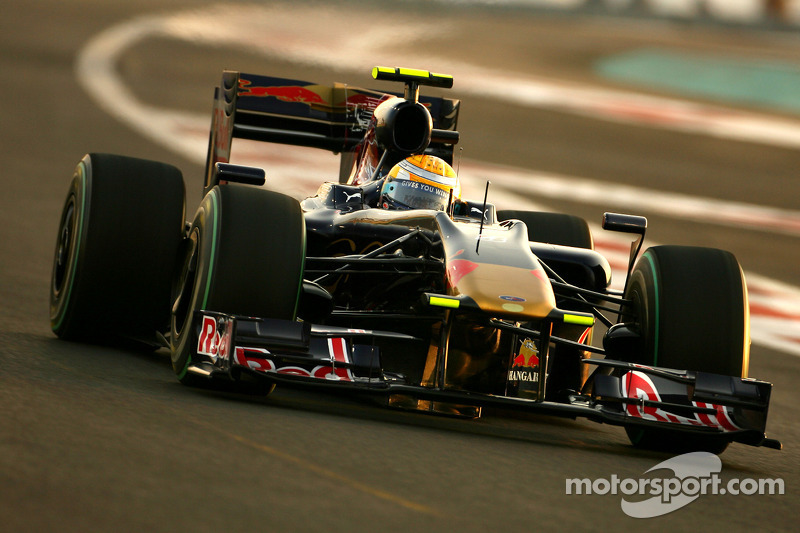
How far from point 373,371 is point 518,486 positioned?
1.18 m

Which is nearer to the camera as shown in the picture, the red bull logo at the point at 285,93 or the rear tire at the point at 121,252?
the rear tire at the point at 121,252

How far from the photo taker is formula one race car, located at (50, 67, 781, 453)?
5809 mm

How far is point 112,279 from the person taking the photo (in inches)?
281

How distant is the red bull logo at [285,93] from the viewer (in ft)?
29.8

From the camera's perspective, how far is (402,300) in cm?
669

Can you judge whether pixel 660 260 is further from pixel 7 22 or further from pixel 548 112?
pixel 7 22

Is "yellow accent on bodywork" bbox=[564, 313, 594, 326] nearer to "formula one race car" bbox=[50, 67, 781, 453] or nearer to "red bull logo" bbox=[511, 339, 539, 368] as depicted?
"formula one race car" bbox=[50, 67, 781, 453]

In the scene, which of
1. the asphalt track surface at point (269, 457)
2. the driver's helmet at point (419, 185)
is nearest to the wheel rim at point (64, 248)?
the asphalt track surface at point (269, 457)

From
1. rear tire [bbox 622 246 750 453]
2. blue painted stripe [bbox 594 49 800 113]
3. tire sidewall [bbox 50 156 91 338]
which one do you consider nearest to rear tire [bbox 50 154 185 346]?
tire sidewall [bbox 50 156 91 338]

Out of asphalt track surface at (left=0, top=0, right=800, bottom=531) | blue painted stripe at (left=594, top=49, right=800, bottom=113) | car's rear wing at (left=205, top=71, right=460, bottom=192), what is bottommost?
asphalt track surface at (left=0, top=0, right=800, bottom=531)

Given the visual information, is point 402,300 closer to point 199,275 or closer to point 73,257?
point 199,275

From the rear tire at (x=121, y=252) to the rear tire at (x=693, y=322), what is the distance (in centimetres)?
269

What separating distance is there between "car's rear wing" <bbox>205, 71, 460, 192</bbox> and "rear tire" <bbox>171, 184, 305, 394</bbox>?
2.98 metres

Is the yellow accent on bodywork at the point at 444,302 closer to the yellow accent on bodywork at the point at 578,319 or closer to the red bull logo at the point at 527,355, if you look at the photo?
the yellow accent on bodywork at the point at 578,319
